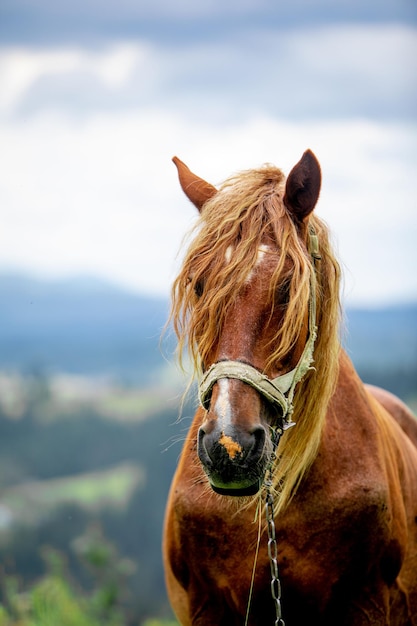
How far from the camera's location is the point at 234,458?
268 centimetres

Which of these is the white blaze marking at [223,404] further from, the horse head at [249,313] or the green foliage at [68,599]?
the green foliage at [68,599]

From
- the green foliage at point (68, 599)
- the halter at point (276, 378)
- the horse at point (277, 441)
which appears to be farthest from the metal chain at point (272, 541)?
the green foliage at point (68, 599)

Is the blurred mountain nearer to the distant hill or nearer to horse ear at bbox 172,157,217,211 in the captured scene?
the distant hill

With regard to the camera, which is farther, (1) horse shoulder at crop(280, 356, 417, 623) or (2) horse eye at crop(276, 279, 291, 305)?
(1) horse shoulder at crop(280, 356, 417, 623)

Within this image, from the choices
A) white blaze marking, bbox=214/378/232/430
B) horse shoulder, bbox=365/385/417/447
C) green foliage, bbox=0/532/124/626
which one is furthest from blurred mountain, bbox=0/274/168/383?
white blaze marking, bbox=214/378/232/430

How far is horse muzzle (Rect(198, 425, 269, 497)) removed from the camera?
2670 mm

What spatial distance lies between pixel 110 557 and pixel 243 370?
758 centimetres

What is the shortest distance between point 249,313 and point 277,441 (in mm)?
508

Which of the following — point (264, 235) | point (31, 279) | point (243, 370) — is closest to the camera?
point (243, 370)

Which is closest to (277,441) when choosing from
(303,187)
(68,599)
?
(303,187)

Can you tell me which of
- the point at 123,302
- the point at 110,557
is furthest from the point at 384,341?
the point at 123,302

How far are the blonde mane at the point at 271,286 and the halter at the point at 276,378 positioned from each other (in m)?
0.10

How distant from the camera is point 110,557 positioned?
9727 millimetres

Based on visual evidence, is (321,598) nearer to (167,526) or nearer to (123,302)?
(167,526)
